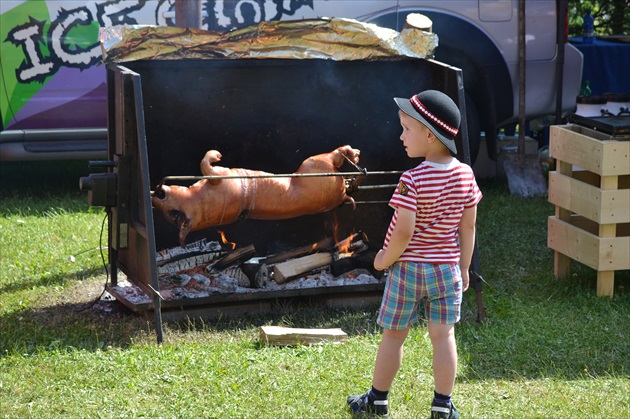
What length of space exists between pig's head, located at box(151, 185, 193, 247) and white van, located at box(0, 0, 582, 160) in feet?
9.55

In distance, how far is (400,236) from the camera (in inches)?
129

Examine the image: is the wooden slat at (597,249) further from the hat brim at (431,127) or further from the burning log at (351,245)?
the hat brim at (431,127)

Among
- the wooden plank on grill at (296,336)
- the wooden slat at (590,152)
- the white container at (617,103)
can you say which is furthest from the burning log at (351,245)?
the white container at (617,103)

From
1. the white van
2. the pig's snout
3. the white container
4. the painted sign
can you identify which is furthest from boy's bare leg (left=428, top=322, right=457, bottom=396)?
the painted sign

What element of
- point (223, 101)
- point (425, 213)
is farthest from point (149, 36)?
point (425, 213)

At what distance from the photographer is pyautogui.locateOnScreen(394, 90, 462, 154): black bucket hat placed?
3318 millimetres

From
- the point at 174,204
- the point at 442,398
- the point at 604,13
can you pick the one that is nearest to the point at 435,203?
the point at 442,398

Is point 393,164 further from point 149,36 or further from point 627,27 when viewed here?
point 627,27

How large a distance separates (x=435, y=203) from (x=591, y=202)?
2.09 meters

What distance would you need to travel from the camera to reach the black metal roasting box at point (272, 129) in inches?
194

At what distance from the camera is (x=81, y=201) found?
7.46 meters

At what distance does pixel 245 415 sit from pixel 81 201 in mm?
4390

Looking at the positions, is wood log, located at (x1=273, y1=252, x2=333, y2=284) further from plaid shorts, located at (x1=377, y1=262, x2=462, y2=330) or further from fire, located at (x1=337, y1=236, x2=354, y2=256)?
plaid shorts, located at (x1=377, y1=262, x2=462, y2=330)

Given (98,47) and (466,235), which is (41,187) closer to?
(98,47)
